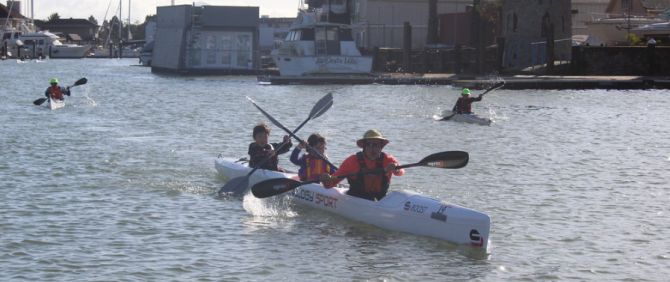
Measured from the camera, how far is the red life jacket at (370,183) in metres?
17.0

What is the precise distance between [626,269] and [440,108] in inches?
1215

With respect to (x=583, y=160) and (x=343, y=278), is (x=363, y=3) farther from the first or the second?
(x=343, y=278)

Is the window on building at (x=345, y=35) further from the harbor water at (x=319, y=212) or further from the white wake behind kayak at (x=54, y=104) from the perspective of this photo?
the white wake behind kayak at (x=54, y=104)

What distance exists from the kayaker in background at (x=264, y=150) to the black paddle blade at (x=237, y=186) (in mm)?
435

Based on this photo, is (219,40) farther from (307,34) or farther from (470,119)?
(470,119)

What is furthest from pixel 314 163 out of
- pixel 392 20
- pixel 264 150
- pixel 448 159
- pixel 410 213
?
pixel 392 20

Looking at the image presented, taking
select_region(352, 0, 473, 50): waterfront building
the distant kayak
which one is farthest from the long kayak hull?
select_region(352, 0, 473, 50): waterfront building

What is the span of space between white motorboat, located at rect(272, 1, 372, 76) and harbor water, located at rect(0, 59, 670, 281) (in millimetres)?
25198

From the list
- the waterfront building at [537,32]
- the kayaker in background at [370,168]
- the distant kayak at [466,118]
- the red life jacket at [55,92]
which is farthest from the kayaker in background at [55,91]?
the waterfront building at [537,32]

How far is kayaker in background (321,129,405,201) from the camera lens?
55.0 feet

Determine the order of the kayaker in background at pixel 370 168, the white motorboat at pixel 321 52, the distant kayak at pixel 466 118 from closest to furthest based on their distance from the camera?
the kayaker in background at pixel 370 168 < the distant kayak at pixel 466 118 < the white motorboat at pixel 321 52

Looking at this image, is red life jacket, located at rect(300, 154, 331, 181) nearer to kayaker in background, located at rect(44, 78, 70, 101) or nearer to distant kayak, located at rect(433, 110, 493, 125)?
distant kayak, located at rect(433, 110, 493, 125)

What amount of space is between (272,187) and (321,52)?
50.4 meters

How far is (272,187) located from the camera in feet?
59.8
